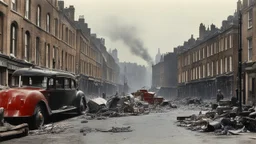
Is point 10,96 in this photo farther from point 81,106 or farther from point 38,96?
point 81,106

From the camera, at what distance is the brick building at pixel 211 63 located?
3875 centimetres

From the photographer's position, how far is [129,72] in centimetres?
16500

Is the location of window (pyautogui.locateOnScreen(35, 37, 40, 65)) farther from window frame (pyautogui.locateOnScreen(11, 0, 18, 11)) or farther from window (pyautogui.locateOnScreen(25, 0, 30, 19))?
window frame (pyautogui.locateOnScreen(11, 0, 18, 11))

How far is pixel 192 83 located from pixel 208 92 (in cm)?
843

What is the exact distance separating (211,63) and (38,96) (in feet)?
122

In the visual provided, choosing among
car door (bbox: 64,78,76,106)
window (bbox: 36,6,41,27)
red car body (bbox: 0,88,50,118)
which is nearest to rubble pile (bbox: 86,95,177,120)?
car door (bbox: 64,78,76,106)

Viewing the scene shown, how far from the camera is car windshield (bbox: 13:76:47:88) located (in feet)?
47.2

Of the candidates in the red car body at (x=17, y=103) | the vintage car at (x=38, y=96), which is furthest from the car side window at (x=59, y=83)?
the red car body at (x=17, y=103)

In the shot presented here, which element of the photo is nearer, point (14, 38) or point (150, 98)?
point (14, 38)

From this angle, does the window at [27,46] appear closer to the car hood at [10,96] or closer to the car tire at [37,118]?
the car tire at [37,118]

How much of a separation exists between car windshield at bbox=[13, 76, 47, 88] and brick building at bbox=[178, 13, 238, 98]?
27682 millimetres

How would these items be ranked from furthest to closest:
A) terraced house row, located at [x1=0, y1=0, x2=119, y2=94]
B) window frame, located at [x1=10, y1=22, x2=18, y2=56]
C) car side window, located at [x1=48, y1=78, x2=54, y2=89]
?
window frame, located at [x1=10, y1=22, x2=18, y2=56] → terraced house row, located at [x1=0, y1=0, x2=119, y2=94] → car side window, located at [x1=48, y1=78, x2=54, y2=89]

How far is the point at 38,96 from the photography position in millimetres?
12898

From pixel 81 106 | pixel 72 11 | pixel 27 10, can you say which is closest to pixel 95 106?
pixel 81 106
